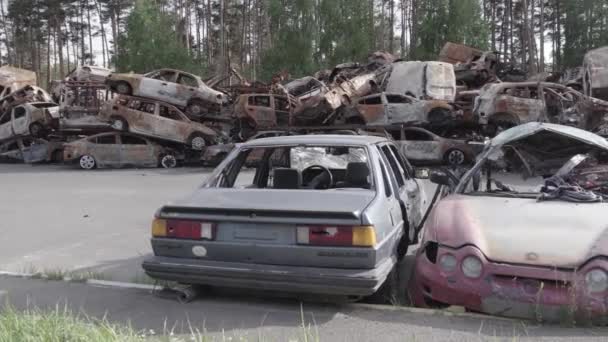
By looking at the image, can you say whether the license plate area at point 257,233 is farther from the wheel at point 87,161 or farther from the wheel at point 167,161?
the wheel at point 87,161

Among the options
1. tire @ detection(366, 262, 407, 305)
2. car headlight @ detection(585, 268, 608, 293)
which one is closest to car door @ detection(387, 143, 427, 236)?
tire @ detection(366, 262, 407, 305)

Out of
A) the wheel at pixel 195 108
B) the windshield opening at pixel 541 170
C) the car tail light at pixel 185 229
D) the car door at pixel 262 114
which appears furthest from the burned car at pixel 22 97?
the windshield opening at pixel 541 170

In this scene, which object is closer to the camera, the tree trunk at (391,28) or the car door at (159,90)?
the car door at (159,90)

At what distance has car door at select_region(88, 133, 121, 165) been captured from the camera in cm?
1900

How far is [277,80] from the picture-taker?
68.7ft

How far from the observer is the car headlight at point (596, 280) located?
3559 millimetres

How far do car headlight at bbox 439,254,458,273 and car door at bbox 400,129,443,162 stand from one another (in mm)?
12441

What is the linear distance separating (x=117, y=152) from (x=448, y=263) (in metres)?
17.1

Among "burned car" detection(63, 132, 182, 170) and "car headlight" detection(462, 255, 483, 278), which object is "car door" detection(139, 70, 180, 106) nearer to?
"burned car" detection(63, 132, 182, 170)

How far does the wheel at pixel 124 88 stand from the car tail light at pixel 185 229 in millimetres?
17003

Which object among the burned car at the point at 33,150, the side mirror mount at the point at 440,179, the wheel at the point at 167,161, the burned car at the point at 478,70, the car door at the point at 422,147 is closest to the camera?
the side mirror mount at the point at 440,179

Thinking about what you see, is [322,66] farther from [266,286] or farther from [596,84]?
[266,286]

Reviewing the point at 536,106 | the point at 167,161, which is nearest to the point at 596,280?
the point at 536,106

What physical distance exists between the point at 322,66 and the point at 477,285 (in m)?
33.0
